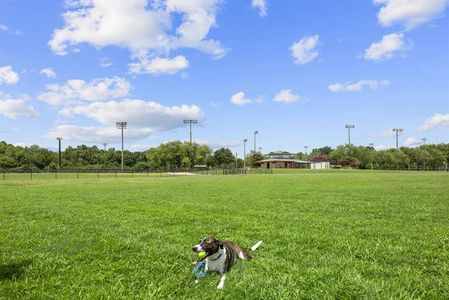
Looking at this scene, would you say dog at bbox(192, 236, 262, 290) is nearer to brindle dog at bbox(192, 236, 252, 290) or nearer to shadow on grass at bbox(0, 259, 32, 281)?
brindle dog at bbox(192, 236, 252, 290)

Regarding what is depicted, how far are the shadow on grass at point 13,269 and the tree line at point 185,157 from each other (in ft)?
316

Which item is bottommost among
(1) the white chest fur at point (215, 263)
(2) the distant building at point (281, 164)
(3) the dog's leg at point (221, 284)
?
(3) the dog's leg at point (221, 284)

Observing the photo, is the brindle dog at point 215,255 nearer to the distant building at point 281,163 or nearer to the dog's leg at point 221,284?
the dog's leg at point 221,284

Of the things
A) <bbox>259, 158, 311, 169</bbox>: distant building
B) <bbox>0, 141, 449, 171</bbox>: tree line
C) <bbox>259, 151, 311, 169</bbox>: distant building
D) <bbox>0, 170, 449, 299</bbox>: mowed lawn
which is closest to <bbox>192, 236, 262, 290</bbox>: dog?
<bbox>0, 170, 449, 299</bbox>: mowed lawn

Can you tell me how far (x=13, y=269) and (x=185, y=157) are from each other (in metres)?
109

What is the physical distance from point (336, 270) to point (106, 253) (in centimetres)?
373

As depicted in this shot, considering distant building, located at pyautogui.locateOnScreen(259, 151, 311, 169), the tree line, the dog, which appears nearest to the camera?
the dog

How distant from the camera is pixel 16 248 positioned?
6895 mm

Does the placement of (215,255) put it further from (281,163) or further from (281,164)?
(281,163)

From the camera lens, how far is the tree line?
116 meters

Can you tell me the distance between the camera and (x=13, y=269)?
548cm

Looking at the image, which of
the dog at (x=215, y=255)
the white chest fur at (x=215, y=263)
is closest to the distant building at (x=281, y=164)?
the dog at (x=215, y=255)

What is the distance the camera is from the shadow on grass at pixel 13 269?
17.0ft

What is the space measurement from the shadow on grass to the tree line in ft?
316
